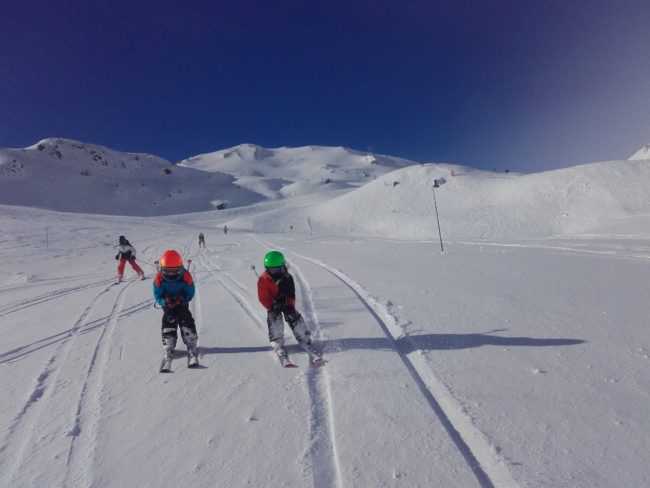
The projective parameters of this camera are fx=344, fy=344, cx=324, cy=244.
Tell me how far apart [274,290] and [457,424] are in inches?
107

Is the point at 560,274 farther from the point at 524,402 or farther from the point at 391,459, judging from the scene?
the point at 391,459

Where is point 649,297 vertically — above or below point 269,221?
below

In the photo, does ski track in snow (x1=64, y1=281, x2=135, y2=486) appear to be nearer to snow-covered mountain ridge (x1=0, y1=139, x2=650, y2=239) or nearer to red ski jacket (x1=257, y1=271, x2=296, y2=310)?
red ski jacket (x1=257, y1=271, x2=296, y2=310)

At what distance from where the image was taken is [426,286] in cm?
815

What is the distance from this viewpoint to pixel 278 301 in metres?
4.75

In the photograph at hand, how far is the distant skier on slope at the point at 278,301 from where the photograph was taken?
15.2ft

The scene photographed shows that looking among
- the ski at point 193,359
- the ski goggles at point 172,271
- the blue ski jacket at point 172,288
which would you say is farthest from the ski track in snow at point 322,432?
the ski goggles at point 172,271

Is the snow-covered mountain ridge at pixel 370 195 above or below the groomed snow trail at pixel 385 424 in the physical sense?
above

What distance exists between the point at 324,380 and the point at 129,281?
1002 cm

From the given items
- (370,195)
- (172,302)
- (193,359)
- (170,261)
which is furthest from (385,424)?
(370,195)

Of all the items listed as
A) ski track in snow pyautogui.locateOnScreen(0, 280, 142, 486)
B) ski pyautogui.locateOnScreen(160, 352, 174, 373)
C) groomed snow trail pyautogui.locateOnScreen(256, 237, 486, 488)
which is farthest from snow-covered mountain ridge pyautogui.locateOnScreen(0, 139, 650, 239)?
ski track in snow pyautogui.locateOnScreen(0, 280, 142, 486)

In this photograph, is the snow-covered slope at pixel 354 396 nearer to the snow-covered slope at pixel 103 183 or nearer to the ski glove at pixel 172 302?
the ski glove at pixel 172 302

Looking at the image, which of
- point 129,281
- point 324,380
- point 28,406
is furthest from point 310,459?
point 129,281

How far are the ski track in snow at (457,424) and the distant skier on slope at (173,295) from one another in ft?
9.47
